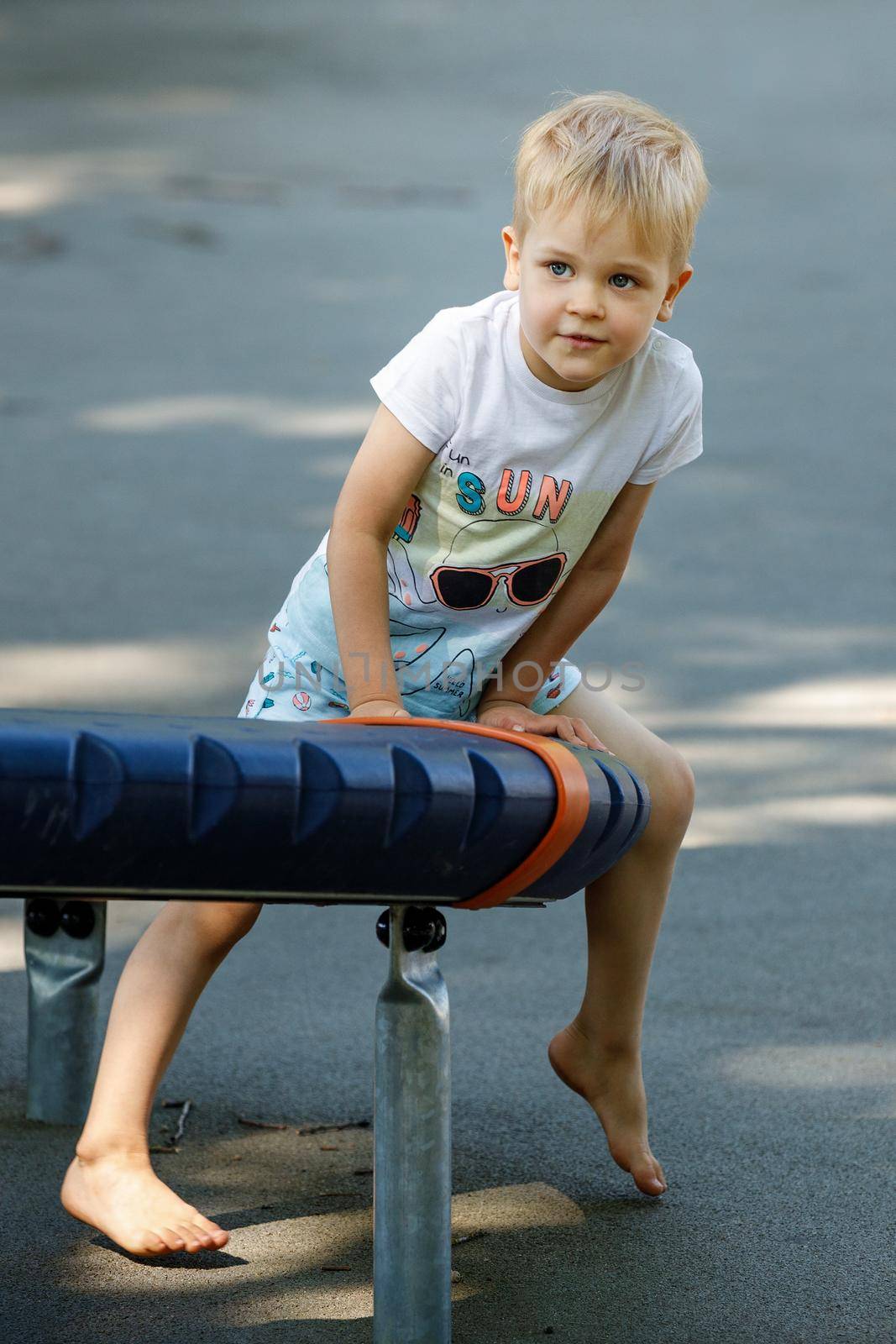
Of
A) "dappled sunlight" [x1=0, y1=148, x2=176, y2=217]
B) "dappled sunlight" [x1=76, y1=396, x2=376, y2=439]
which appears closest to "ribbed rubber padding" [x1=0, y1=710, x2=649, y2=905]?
"dappled sunlight" [x1=76, y1=396, x2=376, y2=439]

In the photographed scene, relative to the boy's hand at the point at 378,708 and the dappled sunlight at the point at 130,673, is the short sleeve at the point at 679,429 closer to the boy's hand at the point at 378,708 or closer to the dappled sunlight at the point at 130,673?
the boy's hand at the point at 378,708

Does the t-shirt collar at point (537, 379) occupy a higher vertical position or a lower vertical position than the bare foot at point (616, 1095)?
higher

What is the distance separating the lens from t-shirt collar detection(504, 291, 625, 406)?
1.37 metres

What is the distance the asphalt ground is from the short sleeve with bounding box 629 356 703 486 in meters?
0.58

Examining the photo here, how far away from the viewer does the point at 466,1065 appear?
5.34ft

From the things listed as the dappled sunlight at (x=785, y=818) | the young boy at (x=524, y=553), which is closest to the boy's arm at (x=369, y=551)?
the young boy at (x=524, y=553)

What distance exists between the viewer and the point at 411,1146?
3.49 feet

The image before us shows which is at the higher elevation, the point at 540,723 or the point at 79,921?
the point at 540,723

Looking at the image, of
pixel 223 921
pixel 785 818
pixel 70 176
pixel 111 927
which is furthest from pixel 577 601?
pixel 70 176

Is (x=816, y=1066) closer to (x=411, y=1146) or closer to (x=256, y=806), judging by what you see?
(x=411, y=1146)

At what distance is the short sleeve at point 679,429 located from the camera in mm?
1413

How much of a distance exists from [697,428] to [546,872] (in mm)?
529

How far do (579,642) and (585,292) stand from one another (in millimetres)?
1872

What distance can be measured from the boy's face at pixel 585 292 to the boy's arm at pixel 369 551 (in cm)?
14
